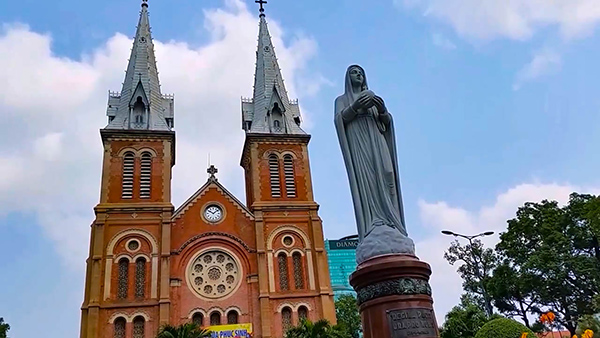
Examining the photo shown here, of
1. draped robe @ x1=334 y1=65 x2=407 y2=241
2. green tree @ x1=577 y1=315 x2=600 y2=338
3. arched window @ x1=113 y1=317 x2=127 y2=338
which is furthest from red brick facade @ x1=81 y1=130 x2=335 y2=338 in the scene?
draped robe @ x1=334 y1=65 x2=407 y2=241

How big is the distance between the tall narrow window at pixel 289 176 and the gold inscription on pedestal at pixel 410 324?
25.2m

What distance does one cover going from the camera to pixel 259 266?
2731 cm

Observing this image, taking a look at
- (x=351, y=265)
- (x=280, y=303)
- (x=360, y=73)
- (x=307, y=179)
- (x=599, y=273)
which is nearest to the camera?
(x=360, y=73)

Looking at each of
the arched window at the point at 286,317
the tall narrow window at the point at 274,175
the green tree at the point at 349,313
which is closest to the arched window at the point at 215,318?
the arched window at the point at 286,317

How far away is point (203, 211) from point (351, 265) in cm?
5448

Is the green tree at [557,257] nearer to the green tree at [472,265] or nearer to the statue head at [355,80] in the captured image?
the green tree at [472,265]

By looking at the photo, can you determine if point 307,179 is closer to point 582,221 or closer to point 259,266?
point 259,266

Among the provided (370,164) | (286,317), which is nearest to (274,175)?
(286,317)

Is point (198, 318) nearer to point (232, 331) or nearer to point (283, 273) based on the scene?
point (232, 331)

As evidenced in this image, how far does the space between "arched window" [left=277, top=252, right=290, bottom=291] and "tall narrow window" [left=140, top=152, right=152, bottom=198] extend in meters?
7.84

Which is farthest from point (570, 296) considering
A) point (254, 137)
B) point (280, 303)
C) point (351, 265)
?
point (351, 265)

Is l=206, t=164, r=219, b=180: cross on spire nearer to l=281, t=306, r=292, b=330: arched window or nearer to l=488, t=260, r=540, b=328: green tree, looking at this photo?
l=281, t=306, r=292, b=330: arched window

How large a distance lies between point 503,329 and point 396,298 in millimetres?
9684

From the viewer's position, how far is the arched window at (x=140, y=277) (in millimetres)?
25969
